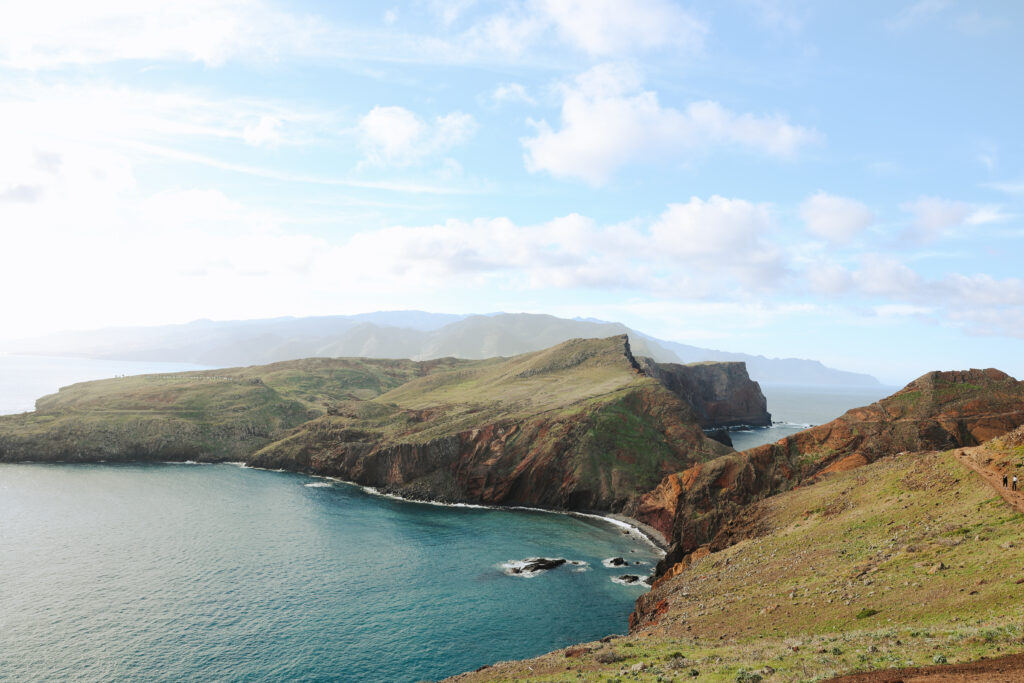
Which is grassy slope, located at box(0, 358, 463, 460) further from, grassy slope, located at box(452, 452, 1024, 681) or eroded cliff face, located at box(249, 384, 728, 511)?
grassy slope, located at box(452, 452, 1024, 681)

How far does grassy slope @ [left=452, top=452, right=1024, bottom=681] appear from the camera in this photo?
91.3ft

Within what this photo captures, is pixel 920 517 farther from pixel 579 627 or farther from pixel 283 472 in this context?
pixel 283 472

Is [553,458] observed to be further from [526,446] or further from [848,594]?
[848,594]

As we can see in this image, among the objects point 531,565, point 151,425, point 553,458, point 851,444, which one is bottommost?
point 531,565

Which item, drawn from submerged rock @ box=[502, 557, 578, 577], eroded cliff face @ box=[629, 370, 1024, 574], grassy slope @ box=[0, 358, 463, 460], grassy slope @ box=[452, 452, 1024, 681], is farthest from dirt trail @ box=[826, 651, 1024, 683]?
grassy slope @ box=[0, 358, 463, 460]

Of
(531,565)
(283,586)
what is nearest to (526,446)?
(531,565)

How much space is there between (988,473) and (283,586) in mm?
80117

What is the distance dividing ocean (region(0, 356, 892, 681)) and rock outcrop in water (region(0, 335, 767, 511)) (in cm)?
1162

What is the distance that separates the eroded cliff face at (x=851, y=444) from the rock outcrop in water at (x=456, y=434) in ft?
110

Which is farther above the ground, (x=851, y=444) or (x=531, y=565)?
(x=851, y=444)

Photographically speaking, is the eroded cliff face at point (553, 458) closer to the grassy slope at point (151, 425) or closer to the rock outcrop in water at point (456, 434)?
the rock outcrop in water at point (456, 434)

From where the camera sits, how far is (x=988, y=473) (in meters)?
46.3

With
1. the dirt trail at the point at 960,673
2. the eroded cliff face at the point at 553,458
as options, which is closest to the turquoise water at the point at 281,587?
the eroded cliff face at the point at 553,458

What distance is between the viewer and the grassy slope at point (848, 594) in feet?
91.3
